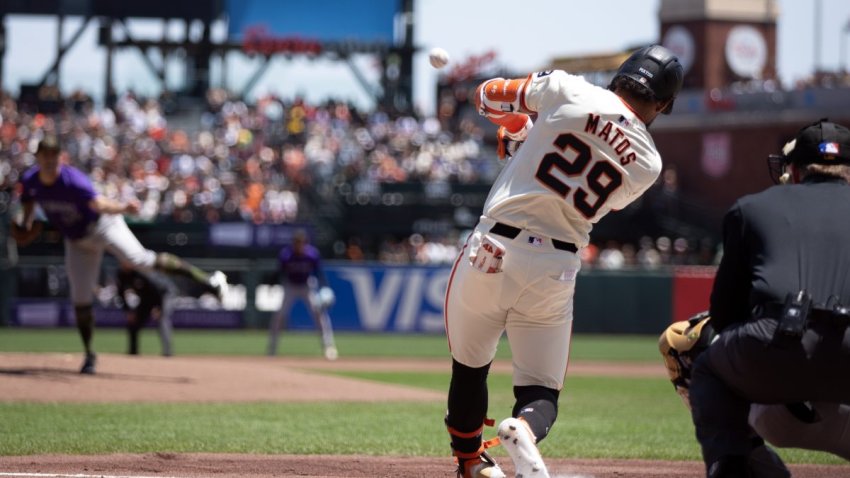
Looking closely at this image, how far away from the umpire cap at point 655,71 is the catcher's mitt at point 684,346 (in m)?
1.06

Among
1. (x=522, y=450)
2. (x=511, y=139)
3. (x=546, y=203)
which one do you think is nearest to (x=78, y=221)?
(x=511, y=139)

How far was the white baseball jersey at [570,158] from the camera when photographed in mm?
5375

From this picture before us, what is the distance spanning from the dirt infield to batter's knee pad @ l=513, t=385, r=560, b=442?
147cm

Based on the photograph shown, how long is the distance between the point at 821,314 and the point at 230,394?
8.37 meters

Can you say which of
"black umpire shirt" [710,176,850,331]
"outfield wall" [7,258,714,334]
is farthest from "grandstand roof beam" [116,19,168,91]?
"black umpire shirt" [710,176,850,331]

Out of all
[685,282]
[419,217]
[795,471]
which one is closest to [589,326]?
[685,282]

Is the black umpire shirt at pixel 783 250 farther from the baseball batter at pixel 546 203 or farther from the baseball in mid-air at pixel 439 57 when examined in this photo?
the baseball in mid-air at pixel 439 57

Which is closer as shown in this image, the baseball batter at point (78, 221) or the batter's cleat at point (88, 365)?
the baseball batter at point (78, 221)

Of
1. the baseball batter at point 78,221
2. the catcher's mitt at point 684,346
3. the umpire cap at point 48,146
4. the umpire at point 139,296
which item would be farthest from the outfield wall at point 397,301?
the catcher's mitt at point 684,346

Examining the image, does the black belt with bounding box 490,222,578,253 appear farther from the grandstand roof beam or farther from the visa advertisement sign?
the grandstand roof beam

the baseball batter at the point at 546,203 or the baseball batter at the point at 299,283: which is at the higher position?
the baseball batter at the point at 546,203

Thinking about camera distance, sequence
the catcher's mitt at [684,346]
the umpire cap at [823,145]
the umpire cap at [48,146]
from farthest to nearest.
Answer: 1. the umpire cap at [48,146]
2. the catcher's mitt at [684,346]
3. the umpire cap at [823,145]

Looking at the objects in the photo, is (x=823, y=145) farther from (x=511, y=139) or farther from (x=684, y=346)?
(x=511, y=139)

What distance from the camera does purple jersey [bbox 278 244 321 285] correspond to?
1927cm
